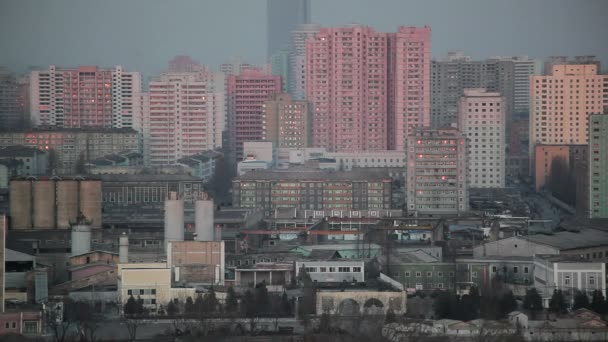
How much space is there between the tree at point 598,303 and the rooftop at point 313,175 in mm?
13190

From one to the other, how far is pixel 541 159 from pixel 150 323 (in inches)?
A: 812

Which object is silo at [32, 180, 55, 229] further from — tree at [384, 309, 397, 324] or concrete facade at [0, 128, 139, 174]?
concrete facade at [0, 128, 139, 174]

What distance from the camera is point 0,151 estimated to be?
36.6 meters

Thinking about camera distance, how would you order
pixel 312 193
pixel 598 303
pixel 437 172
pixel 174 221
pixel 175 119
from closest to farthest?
1. pixel 598 303
2. pixel 174 221
3. pixel 437 172
4. pixel 312 193
5. pixel 175 119

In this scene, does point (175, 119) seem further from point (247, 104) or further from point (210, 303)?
A: point (210, 303)

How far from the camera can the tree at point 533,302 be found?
1969 centimetres

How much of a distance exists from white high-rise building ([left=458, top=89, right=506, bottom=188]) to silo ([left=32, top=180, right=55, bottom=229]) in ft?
40.2

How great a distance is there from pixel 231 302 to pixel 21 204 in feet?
23.1

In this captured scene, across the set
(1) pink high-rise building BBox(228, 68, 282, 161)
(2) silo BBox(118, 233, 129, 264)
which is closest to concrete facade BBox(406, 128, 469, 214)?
(2) silo BBox(118, 233, 129, 264)

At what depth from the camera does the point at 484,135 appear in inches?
1467

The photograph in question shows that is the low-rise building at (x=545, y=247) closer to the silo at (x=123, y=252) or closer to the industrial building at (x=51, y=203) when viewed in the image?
the silo at (x=123, y=252)

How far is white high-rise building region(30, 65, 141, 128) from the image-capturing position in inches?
1737

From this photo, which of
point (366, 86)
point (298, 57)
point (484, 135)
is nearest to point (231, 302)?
point (484, 135)

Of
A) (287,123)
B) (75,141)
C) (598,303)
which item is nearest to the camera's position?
(598,303)
